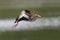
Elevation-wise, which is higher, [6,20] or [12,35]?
[6,20]

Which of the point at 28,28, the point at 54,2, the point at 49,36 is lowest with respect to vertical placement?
the point at 49,36

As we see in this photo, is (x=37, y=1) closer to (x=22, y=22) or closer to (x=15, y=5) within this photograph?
(x=15, y=5)

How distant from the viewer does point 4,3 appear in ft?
7.40

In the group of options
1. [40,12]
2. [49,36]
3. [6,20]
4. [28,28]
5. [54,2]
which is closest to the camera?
[49,36]

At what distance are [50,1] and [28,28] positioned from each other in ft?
2.30

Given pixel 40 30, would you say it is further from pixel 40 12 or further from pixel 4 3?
pixel 4 3

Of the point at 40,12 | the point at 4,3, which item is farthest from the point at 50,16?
the point at 4,3

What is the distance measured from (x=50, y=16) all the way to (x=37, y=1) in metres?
0.44

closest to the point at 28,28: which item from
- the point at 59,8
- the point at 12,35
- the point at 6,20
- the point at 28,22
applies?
the point at 28,22

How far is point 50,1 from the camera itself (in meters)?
2.21

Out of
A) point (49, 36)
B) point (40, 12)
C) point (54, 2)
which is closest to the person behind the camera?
point (49, 36)

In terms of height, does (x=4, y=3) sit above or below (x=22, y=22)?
above

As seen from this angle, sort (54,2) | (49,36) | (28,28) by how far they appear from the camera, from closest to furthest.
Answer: (49,36) → (28,28) → (54,2)

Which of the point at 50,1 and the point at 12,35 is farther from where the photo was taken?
the point at 50,1
